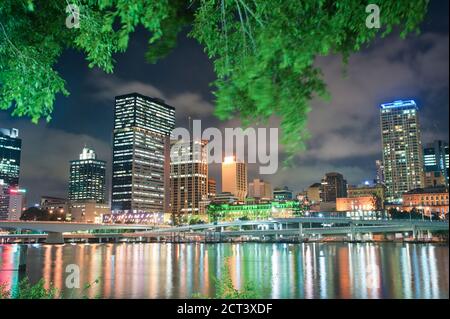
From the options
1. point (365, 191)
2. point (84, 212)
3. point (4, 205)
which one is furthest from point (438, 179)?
point (4, 205)

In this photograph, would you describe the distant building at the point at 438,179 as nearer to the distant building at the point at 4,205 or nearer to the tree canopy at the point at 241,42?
the tree canopy at the point at 241,42

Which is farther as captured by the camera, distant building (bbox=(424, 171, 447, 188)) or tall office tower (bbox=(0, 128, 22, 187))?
tall office tower (bbox=(0, 128, 22, 187))

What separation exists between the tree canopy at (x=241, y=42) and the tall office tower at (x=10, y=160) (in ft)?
446

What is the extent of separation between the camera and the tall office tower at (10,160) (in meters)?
142

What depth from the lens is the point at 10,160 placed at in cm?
16962

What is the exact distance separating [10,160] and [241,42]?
183108 mm

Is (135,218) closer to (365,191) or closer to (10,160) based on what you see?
(10,160)

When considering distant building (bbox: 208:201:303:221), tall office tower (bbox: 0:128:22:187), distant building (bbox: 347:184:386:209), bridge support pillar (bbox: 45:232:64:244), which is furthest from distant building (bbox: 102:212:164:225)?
distant building (bbox: 347:184:386:209)

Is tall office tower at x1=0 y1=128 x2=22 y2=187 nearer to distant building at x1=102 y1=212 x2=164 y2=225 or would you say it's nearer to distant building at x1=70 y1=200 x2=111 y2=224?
distant building at x1=70 y1=200 x2=111 y2=224

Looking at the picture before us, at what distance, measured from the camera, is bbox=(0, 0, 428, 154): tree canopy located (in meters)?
5.20

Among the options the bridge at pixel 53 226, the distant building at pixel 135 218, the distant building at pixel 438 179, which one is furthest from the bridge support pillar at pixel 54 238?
the distant building at pixel 438 179

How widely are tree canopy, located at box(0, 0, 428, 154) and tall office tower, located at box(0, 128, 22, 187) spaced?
446 feet
